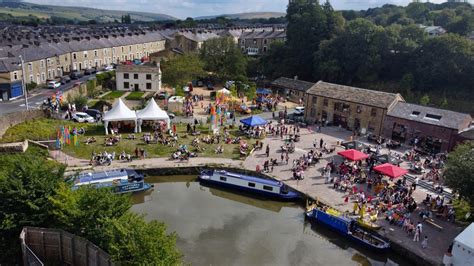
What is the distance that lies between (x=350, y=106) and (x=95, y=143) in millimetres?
26989

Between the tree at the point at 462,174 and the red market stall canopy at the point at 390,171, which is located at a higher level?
the tree at the point at 462,174

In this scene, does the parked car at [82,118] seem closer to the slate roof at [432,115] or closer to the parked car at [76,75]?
the parked car at [76,75]

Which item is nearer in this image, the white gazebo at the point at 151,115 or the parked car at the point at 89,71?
the white gazebo at the point at 151,115

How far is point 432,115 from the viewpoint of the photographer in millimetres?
37094

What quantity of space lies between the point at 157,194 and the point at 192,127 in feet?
41.8

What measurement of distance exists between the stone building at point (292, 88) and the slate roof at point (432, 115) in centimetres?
1892

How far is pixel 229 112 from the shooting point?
4644 cm

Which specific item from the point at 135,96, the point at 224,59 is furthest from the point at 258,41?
the point at 135,96

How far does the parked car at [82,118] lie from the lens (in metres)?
39.8

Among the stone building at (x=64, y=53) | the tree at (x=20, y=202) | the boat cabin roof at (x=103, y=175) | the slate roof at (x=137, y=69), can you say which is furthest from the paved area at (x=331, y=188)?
the stone building at (x=64, y=53)

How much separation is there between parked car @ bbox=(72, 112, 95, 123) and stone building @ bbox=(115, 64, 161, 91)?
18.5 metres

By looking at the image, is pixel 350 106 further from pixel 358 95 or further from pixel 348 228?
pixel 348 228

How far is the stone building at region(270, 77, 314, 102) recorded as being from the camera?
2280 inches

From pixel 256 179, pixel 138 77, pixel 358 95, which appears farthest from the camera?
pixel 138 77
